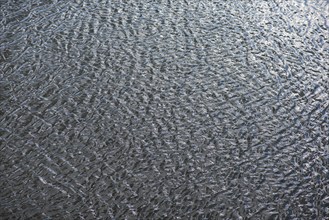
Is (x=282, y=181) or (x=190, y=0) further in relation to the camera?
(x=190, y=0)

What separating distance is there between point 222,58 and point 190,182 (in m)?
1.31

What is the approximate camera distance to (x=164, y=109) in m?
3.46

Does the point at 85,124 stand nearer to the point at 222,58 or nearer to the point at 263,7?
the point at 222,58

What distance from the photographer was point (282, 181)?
2961mm

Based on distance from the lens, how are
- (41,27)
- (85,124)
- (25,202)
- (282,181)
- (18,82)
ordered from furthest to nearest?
(41,27)
(18,82)
(85,124)
(282,181)
(25,202)

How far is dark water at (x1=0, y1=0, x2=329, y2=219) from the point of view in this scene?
9.32ft

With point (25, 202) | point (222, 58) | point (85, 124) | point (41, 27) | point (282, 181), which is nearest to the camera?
point (25, 202)

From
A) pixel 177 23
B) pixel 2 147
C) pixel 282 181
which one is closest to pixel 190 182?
pixel 282 181

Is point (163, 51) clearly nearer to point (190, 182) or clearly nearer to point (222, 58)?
point (222, 58)

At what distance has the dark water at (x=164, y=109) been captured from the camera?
2.84m

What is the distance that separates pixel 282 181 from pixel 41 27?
2.29m

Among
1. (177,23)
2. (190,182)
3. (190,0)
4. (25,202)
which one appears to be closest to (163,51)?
(177,23)

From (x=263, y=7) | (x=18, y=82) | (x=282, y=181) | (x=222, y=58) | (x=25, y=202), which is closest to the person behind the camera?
(x=25, y=202)

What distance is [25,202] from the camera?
278cm
